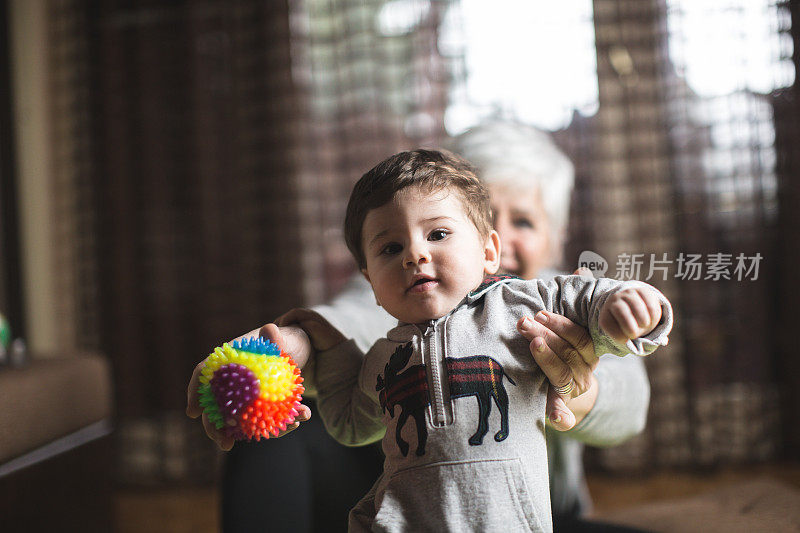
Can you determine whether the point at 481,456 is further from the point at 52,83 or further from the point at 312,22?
the point at 52,83

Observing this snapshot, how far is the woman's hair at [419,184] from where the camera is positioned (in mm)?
538

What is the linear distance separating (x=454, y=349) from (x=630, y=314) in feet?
0.47

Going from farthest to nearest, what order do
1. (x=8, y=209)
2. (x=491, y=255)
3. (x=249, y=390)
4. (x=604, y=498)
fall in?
(x=8, y=209) < (x=604, y=498) < (x=491, y=255) < (x=249, y=390)

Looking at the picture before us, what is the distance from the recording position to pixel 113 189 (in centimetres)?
214

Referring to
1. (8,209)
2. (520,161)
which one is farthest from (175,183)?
(520,161)

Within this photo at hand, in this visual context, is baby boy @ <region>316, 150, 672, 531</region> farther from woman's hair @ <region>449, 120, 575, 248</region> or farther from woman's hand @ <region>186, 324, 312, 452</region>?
woman's hair @ <region>449, 120, 575, 248</region>

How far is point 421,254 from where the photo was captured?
517 millimetres

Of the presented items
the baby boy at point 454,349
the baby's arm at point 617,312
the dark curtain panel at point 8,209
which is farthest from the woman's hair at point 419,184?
the dark curtain panel at point 8,209

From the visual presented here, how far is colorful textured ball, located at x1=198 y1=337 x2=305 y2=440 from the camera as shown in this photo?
1.51ft

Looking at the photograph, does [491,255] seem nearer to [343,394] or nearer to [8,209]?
[343,394]

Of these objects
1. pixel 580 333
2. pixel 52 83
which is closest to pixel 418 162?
pixel 580 333

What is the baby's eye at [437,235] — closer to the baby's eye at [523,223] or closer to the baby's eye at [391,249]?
the baby's eye at [391,249]

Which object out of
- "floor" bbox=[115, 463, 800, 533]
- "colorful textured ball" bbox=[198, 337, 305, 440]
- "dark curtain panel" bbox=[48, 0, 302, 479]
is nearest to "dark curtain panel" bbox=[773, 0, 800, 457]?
"floor" bbox=[115, 463, 800, 533]

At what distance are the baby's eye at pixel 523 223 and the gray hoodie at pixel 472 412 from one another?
31 centimetres
